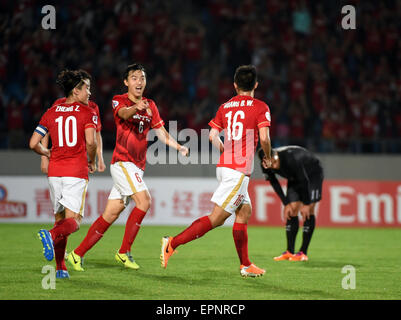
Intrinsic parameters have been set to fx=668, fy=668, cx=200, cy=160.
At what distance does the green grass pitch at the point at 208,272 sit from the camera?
623 cm

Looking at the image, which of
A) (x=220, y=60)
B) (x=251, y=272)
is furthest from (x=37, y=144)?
(x=220, y=60)

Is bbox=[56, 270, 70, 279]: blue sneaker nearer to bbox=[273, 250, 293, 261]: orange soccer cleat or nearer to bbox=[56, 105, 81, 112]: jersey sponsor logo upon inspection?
bbox=[56, 105, 81, 112]: jersey sponsor logo

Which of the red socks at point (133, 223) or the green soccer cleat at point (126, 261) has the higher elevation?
the red socks at point (133, 223)

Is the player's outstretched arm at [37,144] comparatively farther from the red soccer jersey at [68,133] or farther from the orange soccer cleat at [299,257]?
the orange soccer cleat at [299,257]

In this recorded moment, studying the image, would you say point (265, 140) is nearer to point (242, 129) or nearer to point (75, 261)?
point (242, 129)

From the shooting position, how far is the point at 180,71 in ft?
59.2

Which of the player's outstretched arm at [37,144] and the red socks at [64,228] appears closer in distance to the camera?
the red socks at [64,228]

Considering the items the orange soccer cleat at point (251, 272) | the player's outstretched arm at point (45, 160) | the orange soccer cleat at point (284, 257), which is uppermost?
the player's outstretched arm at point (45, 160)

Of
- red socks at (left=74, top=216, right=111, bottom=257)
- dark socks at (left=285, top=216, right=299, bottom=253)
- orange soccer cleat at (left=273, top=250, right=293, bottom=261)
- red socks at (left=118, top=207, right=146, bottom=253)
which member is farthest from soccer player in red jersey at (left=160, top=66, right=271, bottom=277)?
dark socks at (left=285, top=216, right=299, bottom=253)

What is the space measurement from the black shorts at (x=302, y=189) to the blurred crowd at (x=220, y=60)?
634 cm

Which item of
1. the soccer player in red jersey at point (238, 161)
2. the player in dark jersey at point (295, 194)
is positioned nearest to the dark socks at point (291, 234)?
the player in dark jersey at point (295, 194)

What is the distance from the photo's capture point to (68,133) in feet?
22.9

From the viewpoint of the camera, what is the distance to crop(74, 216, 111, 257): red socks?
7.55 m

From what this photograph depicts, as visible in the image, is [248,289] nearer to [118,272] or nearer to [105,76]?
[118,272]
